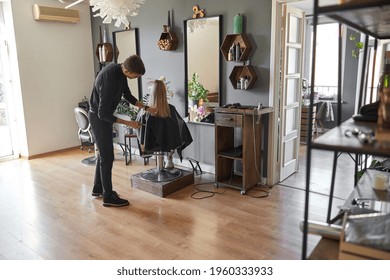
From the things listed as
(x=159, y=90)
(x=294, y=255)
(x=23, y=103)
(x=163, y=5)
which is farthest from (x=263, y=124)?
(x=23, y=103)

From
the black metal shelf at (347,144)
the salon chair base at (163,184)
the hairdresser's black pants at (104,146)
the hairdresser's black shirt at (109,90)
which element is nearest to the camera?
the black metal shelf at (347,144)

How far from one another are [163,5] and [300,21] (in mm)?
1840

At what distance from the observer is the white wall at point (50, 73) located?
16.3 ft

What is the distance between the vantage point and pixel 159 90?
11.1ft

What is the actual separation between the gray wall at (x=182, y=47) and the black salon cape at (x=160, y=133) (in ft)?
2.58

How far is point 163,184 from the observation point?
11.6ft

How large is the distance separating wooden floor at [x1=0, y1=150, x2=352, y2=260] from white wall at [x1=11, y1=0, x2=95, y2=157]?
1.41 meters

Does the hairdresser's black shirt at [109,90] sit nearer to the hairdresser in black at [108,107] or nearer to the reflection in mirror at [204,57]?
the hairdresser in black at [108,107]

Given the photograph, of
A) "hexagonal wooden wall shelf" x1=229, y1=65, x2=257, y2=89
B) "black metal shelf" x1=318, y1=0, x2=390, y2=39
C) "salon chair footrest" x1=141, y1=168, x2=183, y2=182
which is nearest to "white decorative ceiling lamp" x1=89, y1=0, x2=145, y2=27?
"hexagonal wooden wall shelf" x1=229, y1=65, x2=257, y2=89

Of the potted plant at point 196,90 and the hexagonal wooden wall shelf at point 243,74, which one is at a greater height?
the hexagonal wooden wall shelf at point 243,74

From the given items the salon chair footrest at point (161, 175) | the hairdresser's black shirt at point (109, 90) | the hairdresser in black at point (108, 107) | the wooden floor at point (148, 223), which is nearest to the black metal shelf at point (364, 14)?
the wooden floor at point (148, 223)

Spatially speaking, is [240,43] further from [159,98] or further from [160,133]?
[160,133]

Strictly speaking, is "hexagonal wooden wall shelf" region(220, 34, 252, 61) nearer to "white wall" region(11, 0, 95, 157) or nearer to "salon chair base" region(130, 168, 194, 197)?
"salon chair base" region(130, 168, 194, 197)
